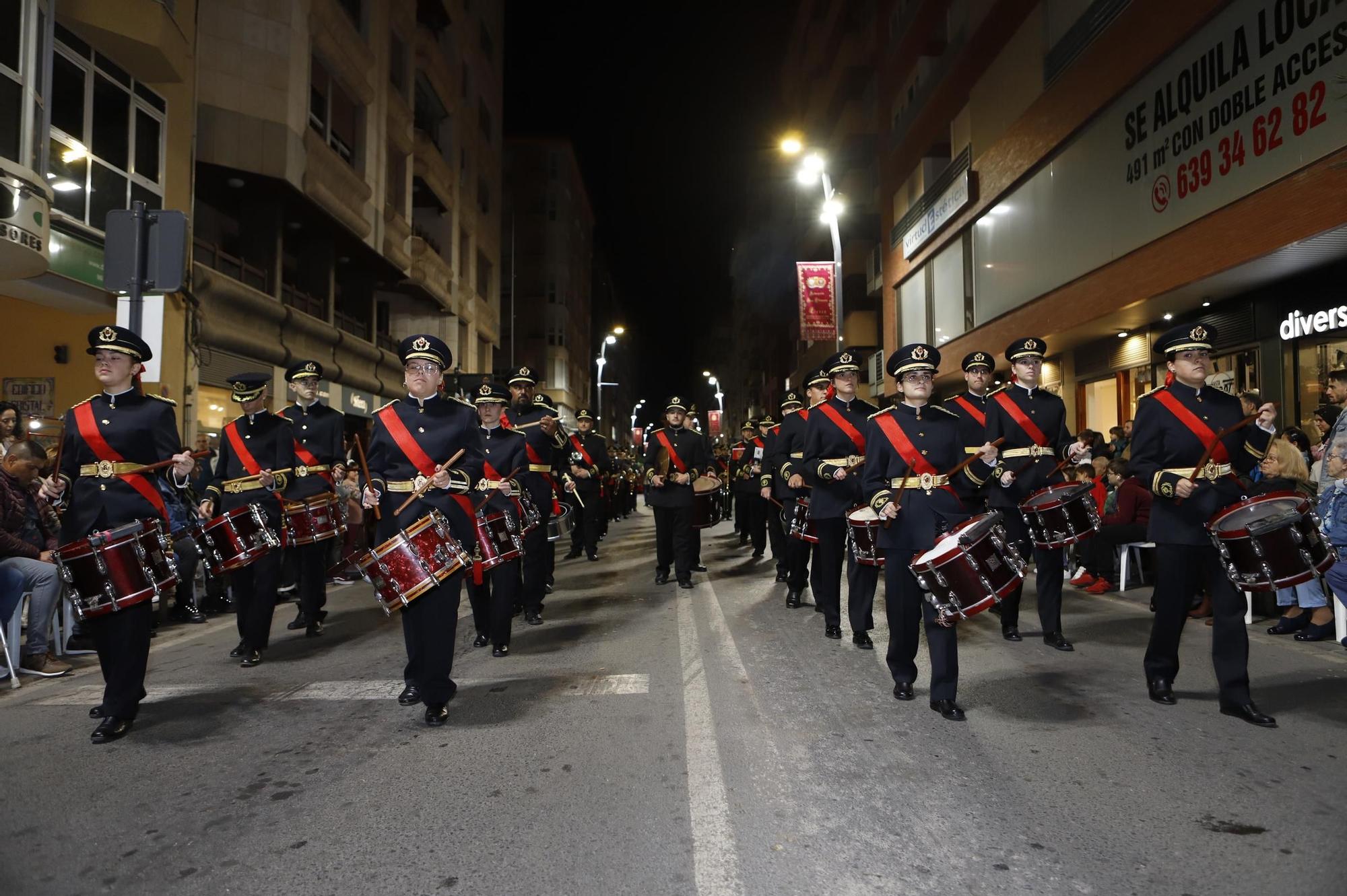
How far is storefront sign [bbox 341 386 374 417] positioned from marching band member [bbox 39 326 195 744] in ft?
64.7

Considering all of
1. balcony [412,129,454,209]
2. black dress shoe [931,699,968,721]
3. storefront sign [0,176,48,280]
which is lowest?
black dress shoe [931,699,968,721]

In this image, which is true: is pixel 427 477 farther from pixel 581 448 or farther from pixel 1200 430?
pixel 581 448

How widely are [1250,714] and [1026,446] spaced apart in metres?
2.86

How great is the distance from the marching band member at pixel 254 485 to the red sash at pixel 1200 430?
6669 mm

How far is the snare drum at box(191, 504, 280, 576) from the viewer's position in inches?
270

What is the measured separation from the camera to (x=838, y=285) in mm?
18859

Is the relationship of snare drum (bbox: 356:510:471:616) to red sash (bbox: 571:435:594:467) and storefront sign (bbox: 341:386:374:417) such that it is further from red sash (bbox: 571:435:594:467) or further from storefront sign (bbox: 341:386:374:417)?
storefront sign (bbox: 341:386:374:417)

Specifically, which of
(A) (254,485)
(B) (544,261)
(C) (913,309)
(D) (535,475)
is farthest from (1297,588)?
(B) (544,261)

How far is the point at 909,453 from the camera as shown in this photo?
5.46 metres

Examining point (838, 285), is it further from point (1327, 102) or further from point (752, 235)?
point (752, 235)

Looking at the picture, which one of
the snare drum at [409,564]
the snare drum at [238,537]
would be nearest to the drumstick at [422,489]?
the snare drum at [409,564]

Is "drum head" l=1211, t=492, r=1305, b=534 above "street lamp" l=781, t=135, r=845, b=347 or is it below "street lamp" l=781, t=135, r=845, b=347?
below

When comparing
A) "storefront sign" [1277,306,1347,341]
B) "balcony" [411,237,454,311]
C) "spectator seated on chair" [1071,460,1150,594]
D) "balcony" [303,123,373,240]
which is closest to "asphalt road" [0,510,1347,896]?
"spectator seated on chair" [1071,460,1150,594]

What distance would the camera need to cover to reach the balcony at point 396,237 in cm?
2632
